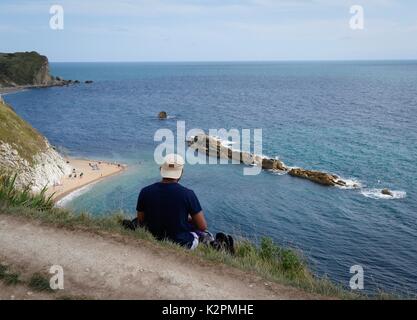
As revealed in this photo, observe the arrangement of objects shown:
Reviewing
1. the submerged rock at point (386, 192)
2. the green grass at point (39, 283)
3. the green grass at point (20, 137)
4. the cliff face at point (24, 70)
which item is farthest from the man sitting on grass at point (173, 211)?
the cliff face at point (24, 70)

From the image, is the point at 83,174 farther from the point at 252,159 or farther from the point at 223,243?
the point at 223,243

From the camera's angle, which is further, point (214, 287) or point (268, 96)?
point (268, 96)

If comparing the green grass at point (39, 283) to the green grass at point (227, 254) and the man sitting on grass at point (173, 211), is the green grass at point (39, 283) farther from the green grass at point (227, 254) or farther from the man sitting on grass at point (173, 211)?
the man sitting on grass at point (173, 211)

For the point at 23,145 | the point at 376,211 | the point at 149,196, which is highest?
the point at 149,196

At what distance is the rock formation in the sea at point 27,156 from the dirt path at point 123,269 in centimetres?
3124

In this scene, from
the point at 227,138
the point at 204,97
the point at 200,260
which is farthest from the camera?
the point at 204,97

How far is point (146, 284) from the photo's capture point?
7.10 m

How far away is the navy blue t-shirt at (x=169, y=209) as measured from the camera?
8.37m

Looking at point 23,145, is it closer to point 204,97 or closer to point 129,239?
point 129,239

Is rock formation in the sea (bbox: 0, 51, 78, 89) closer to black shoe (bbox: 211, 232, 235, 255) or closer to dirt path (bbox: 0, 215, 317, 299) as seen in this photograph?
dirt path (bbox: 0, 215, 317, 299)

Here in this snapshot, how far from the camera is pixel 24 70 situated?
162m

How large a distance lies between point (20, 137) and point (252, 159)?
26.6 meters

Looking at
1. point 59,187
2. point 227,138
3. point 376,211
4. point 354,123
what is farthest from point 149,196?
point 354,123

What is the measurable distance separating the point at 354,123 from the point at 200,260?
8320 centimetres
